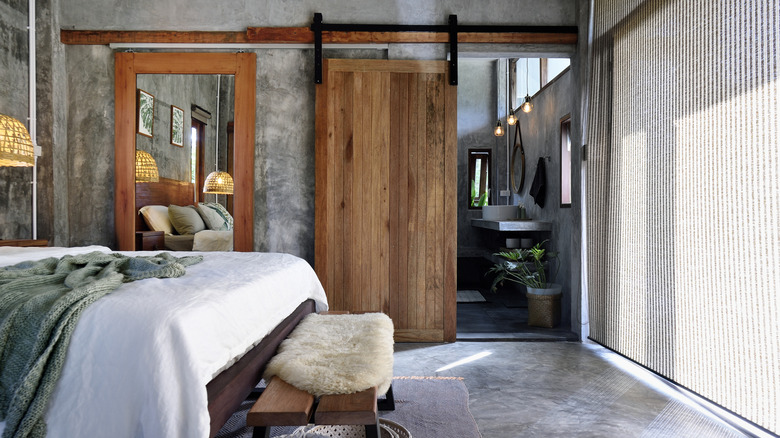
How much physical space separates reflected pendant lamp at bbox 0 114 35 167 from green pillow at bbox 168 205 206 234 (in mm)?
1147

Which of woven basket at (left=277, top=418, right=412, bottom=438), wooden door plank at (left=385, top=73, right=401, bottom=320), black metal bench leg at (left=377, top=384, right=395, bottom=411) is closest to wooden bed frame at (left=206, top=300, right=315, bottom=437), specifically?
woven basket at (left=277, top=418, right=412, bottom=438)

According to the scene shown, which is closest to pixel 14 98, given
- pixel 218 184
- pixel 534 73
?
pixel 218 184

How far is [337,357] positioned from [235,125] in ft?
9.59

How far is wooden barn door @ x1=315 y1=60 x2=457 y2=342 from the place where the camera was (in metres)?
4.24

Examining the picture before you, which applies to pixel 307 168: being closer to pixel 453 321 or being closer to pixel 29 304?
pixel 453 321

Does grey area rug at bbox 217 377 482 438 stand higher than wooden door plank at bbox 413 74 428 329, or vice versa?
wooden door plank at bbox 413 74 428 329

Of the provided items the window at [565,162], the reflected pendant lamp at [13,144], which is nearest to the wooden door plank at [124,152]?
the reflected pendant lamp at [13,144]

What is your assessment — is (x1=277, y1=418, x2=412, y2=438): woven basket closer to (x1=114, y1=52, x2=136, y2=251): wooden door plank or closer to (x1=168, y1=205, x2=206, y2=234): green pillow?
(x1=168, y1=205, x2=206, y2=234): green pillow

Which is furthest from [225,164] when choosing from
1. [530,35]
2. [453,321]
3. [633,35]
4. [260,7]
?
[633,35]

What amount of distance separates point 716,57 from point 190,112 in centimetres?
385

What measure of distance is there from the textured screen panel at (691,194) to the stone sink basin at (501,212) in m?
2.83

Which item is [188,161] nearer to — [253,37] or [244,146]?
[244,146]

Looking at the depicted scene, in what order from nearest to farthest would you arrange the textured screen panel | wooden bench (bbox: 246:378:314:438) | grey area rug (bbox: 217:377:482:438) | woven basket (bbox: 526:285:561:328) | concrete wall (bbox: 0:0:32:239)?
wooden bench (bbox: 246:378:314:438) → the textured screen panel → grey area rug (bbox: 217:377:482:438) → concrete wall (bbox: 0:0:32:239) → woven basket (bbox: 526:285:561:328)

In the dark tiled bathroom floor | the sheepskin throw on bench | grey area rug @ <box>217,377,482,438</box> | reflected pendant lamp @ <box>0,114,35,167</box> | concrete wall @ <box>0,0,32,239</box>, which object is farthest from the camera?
the dark tiled bathroom floor
